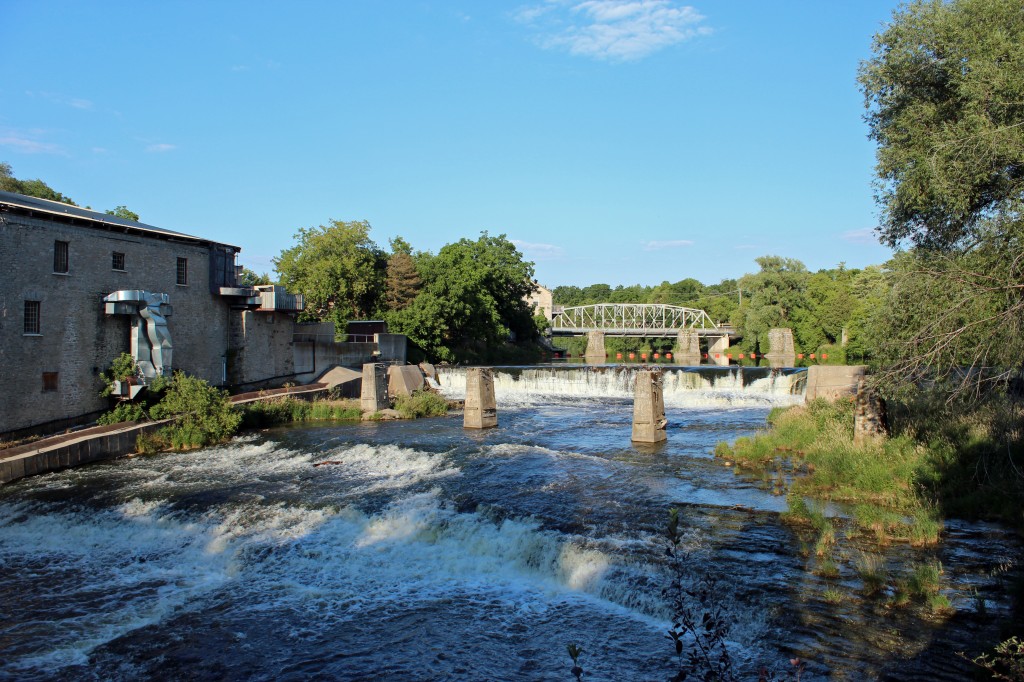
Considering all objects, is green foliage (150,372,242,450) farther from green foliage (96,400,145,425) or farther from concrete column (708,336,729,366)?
concrete column (708,336,729,366)

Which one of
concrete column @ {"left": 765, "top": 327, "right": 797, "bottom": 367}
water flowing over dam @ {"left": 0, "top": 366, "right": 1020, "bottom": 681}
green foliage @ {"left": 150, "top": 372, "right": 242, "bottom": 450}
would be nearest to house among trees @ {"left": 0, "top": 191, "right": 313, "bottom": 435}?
green foliage @ {"left": 150, "top": 372, "right": 242, "bottom": 450}

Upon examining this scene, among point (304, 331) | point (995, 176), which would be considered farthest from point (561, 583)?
point (304, 331)

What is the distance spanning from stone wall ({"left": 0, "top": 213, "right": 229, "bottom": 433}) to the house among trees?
0.03m

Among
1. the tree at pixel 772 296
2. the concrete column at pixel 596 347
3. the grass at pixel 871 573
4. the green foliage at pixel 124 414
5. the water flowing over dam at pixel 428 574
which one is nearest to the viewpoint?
the water flowing over dam at pixel 428 574

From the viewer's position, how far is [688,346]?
296ft

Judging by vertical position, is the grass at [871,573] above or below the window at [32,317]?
below

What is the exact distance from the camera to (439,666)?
7871 millimetres

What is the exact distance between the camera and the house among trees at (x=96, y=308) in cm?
2028

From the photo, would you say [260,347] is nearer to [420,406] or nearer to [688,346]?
[420,406]

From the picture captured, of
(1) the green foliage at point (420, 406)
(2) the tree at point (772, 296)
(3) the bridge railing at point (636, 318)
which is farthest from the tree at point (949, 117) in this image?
(3) the bridge railing at point (636, 318)

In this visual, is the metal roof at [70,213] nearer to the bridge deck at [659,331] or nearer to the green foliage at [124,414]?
the green foliage at [124,414]

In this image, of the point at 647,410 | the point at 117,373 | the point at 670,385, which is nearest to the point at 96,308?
the point at 117,373

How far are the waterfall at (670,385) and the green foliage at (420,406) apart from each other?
4770 millimetres

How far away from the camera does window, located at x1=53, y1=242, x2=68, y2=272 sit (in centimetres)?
2152
